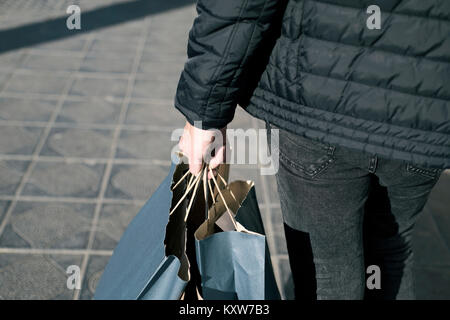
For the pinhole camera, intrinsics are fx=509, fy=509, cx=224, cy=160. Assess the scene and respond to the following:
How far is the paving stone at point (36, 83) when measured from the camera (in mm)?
3910

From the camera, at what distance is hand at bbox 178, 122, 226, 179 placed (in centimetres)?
145

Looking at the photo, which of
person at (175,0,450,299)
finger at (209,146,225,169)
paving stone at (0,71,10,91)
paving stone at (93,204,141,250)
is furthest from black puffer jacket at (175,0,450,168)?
paving stone at (0,71,10,91)

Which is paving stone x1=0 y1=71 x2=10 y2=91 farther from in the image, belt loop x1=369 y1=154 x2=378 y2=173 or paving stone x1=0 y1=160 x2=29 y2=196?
belt loop x1=369 y1=154 x2=378 y2=173

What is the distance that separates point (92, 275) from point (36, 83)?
82.9 inches

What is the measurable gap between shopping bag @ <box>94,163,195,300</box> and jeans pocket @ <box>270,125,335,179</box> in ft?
1.01

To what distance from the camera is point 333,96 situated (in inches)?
51.1

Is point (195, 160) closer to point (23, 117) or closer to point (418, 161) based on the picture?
point (418, 161)

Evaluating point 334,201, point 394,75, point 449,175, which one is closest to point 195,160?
point 334,201

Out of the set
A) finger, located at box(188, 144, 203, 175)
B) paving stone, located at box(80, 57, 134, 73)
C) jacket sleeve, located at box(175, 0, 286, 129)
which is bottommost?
finger, located at box(188, 144, 203, 175)

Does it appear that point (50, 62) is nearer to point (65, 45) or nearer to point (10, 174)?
point (65, 45)

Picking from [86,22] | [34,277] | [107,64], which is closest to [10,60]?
[107,64]

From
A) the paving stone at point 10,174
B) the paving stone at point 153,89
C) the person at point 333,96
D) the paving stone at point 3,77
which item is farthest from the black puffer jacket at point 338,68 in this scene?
the paving stone at point 3,77

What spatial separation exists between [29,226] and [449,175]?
103 inches

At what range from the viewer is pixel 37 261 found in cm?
252
